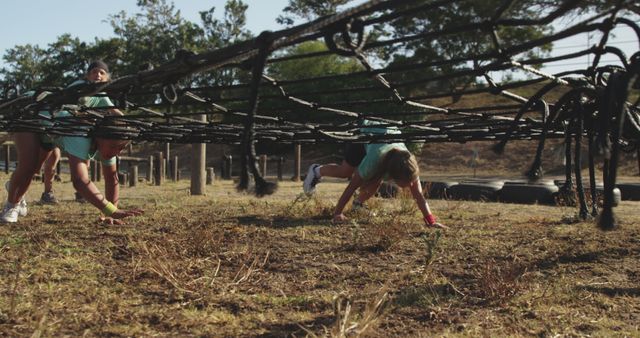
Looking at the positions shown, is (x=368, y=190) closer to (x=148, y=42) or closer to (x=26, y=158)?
(x=26, y=158)

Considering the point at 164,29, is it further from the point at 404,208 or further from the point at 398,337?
the point at 398,337

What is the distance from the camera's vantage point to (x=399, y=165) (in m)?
5.86

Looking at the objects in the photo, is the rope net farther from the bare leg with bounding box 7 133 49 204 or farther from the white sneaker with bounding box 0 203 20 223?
the white sneaker with bounding box 0 203 20 223

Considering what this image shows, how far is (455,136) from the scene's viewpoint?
10.6 ft

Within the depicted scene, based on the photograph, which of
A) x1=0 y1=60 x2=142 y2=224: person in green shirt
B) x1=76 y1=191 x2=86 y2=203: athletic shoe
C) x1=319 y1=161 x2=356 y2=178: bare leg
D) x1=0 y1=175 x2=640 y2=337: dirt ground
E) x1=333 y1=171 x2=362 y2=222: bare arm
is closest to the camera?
x1=0 y1=175 x2=640 y2=337: dirt ground

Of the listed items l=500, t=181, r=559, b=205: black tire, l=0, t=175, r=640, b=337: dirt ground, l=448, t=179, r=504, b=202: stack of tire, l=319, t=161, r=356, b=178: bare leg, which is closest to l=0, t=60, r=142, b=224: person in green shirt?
l=0, t=175, r=640, b=337: dirt ground

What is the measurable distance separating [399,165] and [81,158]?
8.82ft

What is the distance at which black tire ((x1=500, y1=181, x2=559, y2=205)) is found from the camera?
929 cm

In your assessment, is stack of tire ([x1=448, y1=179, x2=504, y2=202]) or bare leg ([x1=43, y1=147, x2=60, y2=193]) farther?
stack of tire ([x1=448, y1=179, x2=504, y2=202])

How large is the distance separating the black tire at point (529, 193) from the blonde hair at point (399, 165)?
3769 mm

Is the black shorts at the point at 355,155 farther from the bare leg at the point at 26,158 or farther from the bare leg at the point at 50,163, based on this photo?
the bare leg at the point at 50,163

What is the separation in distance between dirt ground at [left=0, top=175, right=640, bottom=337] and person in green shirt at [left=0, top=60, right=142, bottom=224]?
0.21 metres

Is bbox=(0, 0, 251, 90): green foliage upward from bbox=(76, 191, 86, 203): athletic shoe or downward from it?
upward

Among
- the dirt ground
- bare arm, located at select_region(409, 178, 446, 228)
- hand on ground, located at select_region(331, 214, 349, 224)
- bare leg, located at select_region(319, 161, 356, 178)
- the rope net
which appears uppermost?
the rope net
